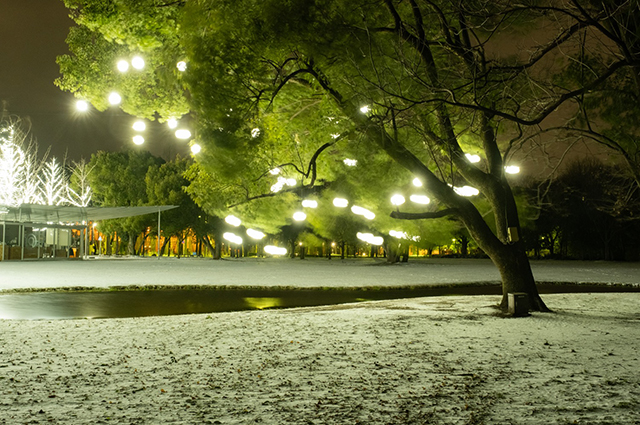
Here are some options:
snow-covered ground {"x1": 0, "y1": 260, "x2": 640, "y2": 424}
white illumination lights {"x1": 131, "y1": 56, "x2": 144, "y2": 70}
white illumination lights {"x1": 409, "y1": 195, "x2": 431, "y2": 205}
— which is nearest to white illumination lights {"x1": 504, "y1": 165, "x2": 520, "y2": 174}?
snow-covered ground {"x1": 0, "y1": 260, "x2": 640, "y2": 424}

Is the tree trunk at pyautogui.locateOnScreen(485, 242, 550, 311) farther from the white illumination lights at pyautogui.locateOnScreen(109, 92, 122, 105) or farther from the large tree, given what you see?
the white illumination lights at pyautogui.locateOnScreen(109, 92, 122, 105)

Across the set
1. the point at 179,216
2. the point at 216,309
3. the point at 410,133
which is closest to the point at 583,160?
the point at 179,216

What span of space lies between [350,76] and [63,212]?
31258 millimetres

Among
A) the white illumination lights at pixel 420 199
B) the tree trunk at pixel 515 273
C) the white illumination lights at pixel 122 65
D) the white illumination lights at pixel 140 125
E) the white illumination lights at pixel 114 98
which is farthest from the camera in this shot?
the white illumination lights at pixel 420 199

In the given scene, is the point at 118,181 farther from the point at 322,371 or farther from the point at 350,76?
the point at 322,371

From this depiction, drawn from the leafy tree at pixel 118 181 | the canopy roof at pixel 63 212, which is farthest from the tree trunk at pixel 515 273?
the leafy tree at pixel 118 181

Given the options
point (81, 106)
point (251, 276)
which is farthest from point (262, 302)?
point (251, 276)

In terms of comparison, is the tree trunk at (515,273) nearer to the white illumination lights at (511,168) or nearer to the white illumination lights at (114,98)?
the white illumination lights at (511,168)

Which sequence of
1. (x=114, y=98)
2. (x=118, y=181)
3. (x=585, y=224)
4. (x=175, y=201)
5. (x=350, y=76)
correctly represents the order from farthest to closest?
(x=118, y=181)
(x=585, y=224)
(x=175, y=201)
(x=114, y=98)
(x=350, y=76)

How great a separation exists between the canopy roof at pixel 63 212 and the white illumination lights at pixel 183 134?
67.5 feet

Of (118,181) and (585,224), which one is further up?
(118,181)

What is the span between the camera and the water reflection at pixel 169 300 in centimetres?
1030

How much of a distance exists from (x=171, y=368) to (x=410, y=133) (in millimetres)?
8240

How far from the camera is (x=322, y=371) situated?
5023 mm
